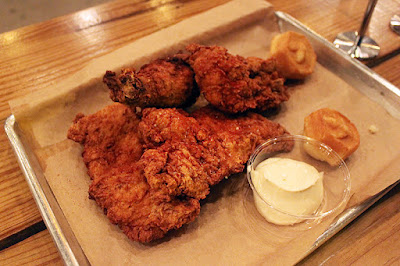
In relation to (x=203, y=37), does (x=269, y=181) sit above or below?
below

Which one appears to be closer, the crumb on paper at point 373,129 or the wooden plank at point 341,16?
the crumb on paper at point 373,129

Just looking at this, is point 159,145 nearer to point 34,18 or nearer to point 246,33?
point 246,33

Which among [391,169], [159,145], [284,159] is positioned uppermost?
[159,145]

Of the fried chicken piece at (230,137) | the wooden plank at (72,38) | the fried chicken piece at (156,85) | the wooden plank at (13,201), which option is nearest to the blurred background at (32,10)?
the wooden plank at (72,38)

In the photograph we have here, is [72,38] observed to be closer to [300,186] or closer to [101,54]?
[101,54]

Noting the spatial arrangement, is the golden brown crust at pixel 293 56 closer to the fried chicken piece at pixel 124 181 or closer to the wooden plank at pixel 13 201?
the fried chicken piece at pixel 124 181

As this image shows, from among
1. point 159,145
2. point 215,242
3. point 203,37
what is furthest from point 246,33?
point 215,242

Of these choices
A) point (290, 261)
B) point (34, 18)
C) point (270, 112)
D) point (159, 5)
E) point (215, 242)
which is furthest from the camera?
point (34, 18)
